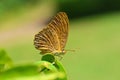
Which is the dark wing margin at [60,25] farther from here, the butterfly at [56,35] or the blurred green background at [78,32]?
the blurred green background at [78,32]

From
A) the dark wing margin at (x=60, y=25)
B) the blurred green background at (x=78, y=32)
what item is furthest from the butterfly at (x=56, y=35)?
the blurred green background at (x=78, y=32)

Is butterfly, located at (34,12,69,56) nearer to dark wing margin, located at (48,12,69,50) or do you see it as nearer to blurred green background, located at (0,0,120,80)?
dark wing margin, located at (48,12,69,50)

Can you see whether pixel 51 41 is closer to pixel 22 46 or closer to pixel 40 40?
pixel 40 40

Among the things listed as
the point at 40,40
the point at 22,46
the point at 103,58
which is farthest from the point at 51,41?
the point at 22,46

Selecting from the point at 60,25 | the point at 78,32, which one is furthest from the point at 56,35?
the point at 78,32

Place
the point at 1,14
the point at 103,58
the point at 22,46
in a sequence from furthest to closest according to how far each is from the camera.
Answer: the point at 1,14, the point at 22,46, the point at 103,58

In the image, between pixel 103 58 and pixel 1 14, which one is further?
pixel 1 14

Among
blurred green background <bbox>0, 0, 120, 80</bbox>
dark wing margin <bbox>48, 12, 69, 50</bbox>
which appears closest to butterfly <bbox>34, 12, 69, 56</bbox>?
dark wing margin <bbox>48, 12, 69, 50</bbox>

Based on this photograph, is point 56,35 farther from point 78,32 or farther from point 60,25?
point 78,32
